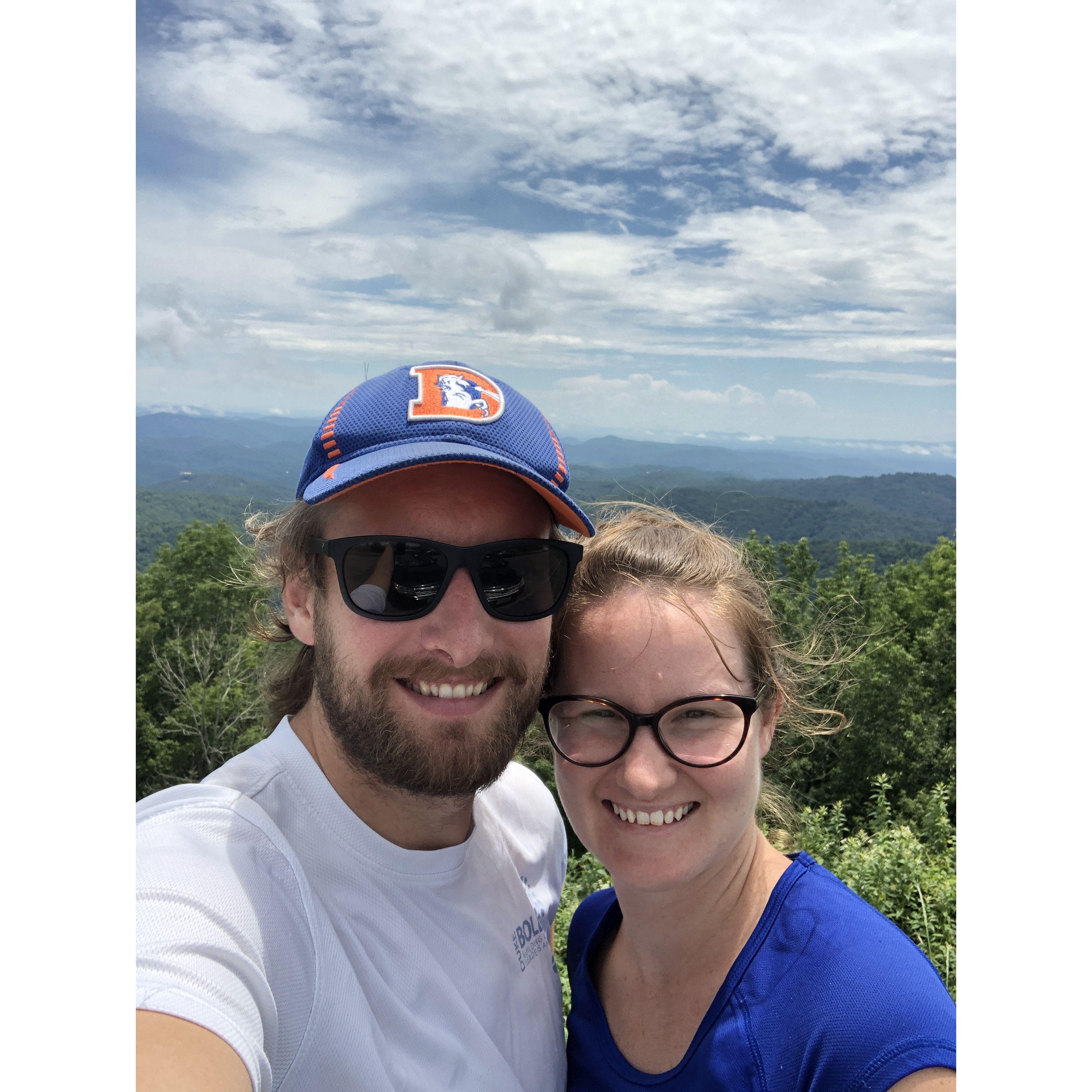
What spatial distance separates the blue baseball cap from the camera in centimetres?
220

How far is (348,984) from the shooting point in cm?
189

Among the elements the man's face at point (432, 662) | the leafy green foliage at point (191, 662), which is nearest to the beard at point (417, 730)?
the man's face at point (432, 662)

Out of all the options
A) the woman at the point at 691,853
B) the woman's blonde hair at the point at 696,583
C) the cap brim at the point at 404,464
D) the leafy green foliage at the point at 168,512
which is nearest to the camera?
the woman at the point at 691,853

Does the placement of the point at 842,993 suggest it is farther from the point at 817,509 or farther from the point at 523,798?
the point at 817,509

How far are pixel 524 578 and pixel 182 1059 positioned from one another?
1328 millimetres

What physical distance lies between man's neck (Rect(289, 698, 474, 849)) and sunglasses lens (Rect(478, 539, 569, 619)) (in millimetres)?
557

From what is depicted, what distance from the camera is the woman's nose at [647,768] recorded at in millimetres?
2270

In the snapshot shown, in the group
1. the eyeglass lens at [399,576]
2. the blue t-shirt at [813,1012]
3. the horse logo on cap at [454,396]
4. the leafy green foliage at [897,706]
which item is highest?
the horse logo on cap at [454,396]

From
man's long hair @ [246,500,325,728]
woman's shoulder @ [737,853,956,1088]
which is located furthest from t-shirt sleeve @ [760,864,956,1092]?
man's long hair @ [246,500,325,728]

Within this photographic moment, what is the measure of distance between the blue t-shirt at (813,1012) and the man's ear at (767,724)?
336mm

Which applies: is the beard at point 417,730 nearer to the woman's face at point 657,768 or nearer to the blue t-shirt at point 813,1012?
the woman's face at point 657,768

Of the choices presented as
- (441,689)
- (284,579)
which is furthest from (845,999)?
(284,579)

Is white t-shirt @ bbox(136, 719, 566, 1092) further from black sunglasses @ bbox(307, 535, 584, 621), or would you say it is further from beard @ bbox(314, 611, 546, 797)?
black sunglasses @ bbox(307, 535, 584, 621)
